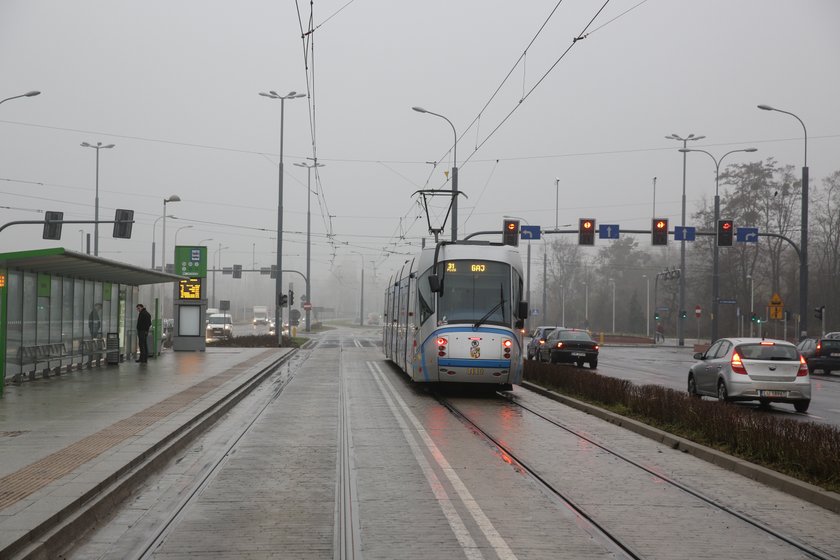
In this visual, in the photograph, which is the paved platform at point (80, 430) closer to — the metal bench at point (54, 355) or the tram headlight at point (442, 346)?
the metal bench at point (54, 355)

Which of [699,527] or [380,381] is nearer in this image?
[699,527]

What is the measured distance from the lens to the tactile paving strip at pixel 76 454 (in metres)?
8.28

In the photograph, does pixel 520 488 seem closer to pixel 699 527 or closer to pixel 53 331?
pixel 699 527

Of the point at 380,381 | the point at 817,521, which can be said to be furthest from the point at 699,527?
the point at 380,381

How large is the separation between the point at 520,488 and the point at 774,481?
2.81m

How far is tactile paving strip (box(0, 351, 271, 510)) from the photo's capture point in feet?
27.2

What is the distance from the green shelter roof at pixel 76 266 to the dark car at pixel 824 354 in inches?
997

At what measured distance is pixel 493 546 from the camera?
6.87m

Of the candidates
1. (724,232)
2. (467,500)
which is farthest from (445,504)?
(724,232)

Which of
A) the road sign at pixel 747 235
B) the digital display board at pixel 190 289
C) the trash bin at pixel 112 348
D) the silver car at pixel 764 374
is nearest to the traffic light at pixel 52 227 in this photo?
the digital display board at pixel 190 289

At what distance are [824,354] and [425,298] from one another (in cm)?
2310

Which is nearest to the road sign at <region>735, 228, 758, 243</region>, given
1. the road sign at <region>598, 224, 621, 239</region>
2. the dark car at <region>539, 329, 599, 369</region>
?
the road sign at <region>598, 224, 621, 239</region>

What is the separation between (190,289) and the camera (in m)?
38.2

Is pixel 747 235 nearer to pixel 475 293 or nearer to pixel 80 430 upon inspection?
pixel 475 293
